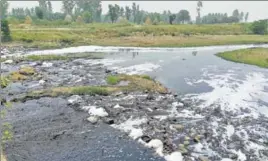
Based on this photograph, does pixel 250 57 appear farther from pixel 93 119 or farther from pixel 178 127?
pixel 93 119

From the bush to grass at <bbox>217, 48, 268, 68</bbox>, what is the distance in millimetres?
59558

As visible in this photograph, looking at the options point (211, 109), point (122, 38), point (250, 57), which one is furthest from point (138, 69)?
point (122, 38)

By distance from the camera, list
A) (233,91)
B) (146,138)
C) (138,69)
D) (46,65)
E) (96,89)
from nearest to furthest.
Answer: (146,138) → (96,89) → (233,91) → (138,69) → (46,65)

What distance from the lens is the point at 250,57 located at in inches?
2692

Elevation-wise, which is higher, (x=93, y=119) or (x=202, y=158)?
(x=93, y=119)

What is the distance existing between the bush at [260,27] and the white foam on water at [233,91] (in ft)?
274

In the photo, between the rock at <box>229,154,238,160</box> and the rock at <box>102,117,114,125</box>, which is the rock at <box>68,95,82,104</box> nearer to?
the rock at <box>102,117,114,125</box>

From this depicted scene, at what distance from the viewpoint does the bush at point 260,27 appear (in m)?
129

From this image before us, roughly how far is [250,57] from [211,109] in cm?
3878

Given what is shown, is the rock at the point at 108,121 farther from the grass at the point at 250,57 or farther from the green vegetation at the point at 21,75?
the grass at the point at 250,57

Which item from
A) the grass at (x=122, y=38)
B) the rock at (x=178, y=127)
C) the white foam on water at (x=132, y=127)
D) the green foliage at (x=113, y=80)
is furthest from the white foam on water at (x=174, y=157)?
the grass at (x=122, y=38)

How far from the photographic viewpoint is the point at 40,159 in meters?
22.2

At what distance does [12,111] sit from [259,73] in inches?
1644

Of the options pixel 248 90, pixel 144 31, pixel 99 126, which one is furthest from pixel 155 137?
pixel 144 31
